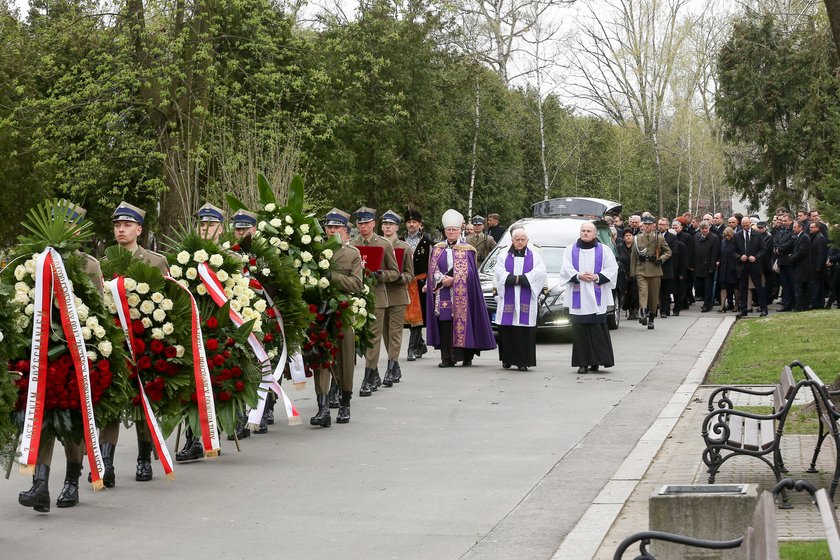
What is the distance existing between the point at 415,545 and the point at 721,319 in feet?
62.4

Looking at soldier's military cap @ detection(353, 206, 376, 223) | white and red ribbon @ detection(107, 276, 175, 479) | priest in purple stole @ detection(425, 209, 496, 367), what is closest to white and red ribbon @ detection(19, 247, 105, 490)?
white and red ribbon @ detection(107, 276, 175, 479)

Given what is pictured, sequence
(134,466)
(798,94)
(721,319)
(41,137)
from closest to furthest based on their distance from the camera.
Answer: (134,466), (721,319), (41,137), (798,94)

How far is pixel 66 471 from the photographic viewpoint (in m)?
8.69

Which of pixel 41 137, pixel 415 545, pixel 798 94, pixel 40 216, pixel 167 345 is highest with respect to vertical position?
pixel 798 94

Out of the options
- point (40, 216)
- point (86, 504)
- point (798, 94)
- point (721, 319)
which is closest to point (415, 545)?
point (86, 504)

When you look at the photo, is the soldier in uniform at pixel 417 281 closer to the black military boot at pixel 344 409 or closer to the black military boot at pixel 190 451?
the black military boot at pixel 344 409

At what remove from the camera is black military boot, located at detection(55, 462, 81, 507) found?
853cm

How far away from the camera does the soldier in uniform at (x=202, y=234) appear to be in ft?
34.0

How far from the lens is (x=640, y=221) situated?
27016 millimetres

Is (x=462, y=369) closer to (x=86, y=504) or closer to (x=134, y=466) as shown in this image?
(x=134, y=466)

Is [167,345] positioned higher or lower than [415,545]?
higher

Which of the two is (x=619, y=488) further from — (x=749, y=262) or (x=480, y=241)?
(x=749, y=262)

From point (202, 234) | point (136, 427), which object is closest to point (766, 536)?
point (136, 427)

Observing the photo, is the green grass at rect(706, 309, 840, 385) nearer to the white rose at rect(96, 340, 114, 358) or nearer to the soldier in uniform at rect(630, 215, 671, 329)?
the soldier in uniform at rect(630, 215, 671, 329)
